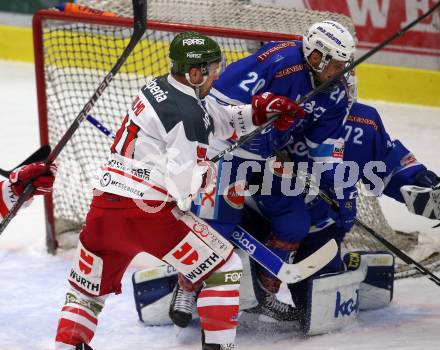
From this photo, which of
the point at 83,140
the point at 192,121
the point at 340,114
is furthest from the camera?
the point at 83,140

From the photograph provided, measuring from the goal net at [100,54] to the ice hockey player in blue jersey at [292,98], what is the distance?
56cm

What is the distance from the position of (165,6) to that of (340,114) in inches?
67.4

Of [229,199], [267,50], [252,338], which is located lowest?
[252,338]

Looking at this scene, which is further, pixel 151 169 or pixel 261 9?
pixel 261 9

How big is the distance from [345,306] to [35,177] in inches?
48.8

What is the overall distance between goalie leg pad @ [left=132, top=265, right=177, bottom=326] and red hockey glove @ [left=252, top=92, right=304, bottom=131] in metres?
0.77

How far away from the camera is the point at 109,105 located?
5.70 m

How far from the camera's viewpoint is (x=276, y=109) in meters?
3.35

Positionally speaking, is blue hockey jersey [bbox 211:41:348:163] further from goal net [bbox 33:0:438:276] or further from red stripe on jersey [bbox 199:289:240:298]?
red stripe on jersey [bbox 199:289:240:298]

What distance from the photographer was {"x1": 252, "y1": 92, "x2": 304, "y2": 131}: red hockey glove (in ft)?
11.0

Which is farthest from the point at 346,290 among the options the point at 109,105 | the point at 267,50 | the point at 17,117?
the point at 17,117

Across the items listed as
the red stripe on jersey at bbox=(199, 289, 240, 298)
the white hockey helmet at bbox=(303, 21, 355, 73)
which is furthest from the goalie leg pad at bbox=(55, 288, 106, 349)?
the white hockey helmet at bbox=(303, 21, 355, 73)

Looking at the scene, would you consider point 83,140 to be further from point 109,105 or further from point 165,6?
point 165,6

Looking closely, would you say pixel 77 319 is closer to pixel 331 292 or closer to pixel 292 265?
pixel 292 265
